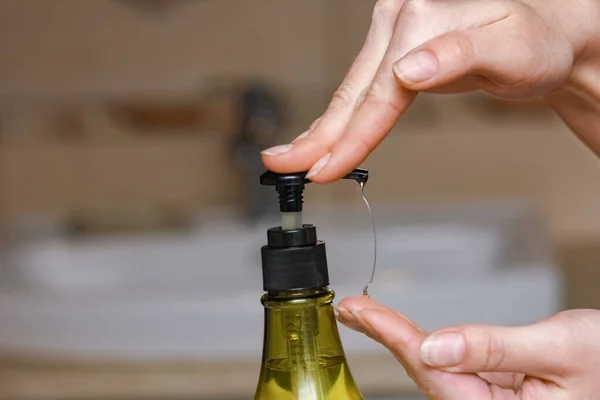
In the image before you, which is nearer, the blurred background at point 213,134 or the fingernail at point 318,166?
the fingernail at point 318,166

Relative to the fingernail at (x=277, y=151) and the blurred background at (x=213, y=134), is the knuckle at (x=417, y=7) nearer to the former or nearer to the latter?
the fingernail at (x=277, y=151)

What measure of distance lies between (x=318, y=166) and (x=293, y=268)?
1.8 inches

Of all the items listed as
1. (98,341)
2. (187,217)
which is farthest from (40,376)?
(187,217)

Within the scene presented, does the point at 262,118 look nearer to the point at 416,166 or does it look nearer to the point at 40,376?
the point at 416,166

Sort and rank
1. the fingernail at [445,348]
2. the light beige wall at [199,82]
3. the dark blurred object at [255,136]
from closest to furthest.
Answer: the fingernail at [445,348] < the dark blurred object at [255,136] < the light beige wall at [199,82]

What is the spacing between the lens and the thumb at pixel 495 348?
1.07 ft

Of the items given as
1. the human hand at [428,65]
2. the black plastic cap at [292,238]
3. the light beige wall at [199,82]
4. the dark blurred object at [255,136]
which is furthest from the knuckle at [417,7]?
the light beige wall at [199,82]

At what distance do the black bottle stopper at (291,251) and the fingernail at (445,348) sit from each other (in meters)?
0.05

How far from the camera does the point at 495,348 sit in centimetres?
33

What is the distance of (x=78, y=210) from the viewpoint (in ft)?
3.79

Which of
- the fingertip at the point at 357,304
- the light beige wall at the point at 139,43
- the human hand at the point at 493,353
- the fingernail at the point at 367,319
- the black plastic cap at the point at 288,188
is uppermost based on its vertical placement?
the light beige wall at the point at 139,43

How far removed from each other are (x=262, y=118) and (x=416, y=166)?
242 mm

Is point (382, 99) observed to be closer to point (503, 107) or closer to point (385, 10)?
point (385, 10)

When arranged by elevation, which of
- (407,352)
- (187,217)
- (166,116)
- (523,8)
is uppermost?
(166,116)
